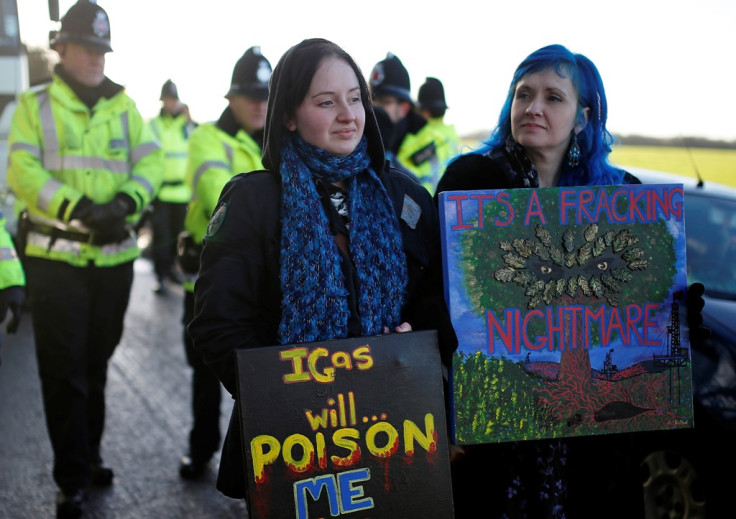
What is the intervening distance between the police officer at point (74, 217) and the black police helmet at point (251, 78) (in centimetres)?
68

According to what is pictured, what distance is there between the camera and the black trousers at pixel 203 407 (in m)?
4.62

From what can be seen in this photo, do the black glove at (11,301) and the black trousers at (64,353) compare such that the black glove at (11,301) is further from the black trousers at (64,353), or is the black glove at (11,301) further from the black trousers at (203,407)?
the black trousers at (203,407)

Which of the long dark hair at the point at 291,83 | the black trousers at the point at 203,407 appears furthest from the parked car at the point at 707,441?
the black trousers at the point at 203,407

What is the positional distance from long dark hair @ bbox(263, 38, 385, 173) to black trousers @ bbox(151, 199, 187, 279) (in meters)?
8.26

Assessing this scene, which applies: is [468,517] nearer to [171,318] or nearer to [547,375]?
[547,375]

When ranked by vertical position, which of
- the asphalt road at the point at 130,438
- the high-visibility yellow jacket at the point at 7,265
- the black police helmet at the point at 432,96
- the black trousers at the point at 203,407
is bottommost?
the asphalt road at the point at 130,438

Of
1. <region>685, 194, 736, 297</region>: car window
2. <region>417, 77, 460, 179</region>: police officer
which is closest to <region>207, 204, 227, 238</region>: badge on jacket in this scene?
<region>685, 194, 736, 297</region>: car window

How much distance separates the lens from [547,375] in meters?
2.39

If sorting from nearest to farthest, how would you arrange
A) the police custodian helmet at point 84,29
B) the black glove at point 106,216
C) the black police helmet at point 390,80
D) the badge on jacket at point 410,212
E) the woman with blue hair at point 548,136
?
1. the badge on jacket at point 410,212
2. the woman with blue hair at point 548,136
3. the black glove at point 106,216
4. the police custodian helmet at point 84,29
5. the black police helmet at point 390,80

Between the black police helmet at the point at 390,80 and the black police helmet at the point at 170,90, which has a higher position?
the black police helmet at the point at 170,90

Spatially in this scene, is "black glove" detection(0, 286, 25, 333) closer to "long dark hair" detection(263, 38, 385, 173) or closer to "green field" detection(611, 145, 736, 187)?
"long dark hair" detection(263, 38, 385, 173)

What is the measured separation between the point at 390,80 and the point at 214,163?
255cm

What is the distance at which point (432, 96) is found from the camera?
7949 mm

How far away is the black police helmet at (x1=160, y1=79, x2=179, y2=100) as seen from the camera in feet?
39.9
